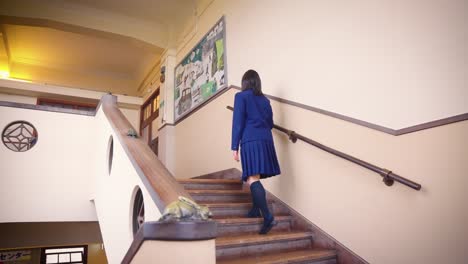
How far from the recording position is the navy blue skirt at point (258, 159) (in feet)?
8.61

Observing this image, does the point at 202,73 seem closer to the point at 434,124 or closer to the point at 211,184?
the point at 211,184

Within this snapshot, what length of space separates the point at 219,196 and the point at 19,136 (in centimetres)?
233

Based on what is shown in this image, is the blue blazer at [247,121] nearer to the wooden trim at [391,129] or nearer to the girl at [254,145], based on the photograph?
the girl at [254,145]

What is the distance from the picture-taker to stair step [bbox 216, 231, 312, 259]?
2.28 m

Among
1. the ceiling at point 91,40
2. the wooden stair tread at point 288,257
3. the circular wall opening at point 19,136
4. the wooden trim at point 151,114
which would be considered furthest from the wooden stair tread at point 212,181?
the wooden trim at point 151,114

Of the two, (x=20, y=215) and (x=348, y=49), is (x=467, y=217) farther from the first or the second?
(x=20, y=215)

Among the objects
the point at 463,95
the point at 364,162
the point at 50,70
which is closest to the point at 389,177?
the point at 364,162

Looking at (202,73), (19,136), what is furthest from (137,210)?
(202,73)

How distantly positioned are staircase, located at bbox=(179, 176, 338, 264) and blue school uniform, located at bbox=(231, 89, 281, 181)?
39 centimetres

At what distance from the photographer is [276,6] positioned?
11.7ft

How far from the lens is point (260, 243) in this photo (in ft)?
7.94

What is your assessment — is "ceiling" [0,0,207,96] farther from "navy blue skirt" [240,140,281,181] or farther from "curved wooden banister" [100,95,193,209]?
"curved wooden banister" [100,95,193,209]

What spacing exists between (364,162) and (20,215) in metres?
3.43

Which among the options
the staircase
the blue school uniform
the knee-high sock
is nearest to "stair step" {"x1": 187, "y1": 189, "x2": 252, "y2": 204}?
the staircase
